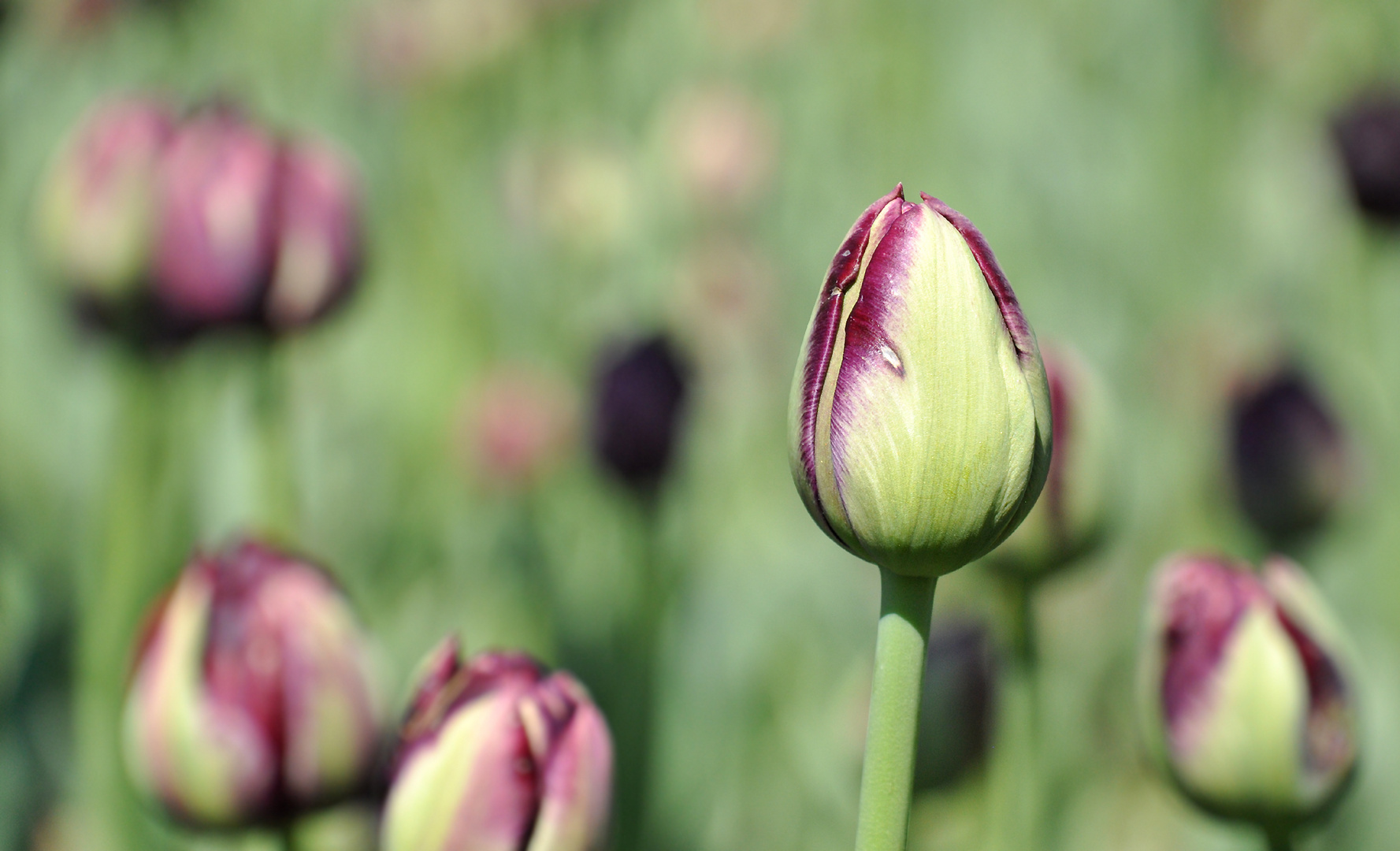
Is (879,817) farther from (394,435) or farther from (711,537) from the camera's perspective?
(394,435)

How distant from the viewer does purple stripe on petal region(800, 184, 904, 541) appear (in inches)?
15.6

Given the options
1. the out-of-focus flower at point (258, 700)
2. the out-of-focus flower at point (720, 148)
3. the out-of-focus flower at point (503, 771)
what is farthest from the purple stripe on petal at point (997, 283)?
the out-of-focus flower at point (720, 148)

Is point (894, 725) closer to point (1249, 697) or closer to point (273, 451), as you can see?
point (1249, 697)

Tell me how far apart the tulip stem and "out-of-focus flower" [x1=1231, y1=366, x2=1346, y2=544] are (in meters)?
0.66

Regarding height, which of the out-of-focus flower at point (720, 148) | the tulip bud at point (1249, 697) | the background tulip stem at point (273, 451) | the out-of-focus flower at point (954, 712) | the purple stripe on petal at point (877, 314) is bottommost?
the out-of-focus flower at point (954, 712)

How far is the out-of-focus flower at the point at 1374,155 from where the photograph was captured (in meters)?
1.37

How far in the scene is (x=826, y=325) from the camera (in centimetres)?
40

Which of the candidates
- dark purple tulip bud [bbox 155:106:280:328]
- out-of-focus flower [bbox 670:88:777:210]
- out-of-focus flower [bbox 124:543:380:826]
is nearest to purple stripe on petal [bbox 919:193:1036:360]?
out-of-focus flower [bbox 124:543:380:826]

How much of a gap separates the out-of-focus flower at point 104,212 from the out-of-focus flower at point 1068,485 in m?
0.58

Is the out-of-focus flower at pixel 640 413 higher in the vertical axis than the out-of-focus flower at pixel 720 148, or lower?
lower

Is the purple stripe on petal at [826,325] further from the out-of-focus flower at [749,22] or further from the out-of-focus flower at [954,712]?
the out-of-focus flower at [749,22]

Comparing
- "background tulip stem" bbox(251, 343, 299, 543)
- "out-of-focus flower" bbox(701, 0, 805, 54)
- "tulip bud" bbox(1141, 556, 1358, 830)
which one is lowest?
"tulip bud" bbox(1141, 556, 1358, 830)

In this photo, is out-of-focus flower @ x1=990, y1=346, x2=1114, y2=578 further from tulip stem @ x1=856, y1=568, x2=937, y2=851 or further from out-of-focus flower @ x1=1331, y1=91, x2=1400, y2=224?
out-of-focus flower @ x1=1331, y1=91, x2=1400, y2=224

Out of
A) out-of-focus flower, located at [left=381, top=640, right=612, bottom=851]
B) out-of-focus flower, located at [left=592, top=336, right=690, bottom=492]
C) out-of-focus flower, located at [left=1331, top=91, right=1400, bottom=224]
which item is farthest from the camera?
out-of-focus flower, located at [left=1331, top=91, right=1400, bottom=224]
